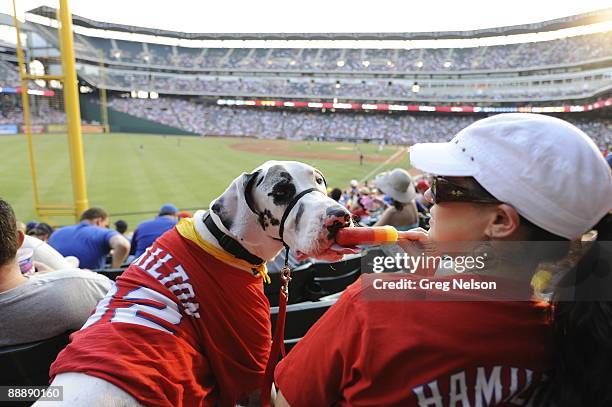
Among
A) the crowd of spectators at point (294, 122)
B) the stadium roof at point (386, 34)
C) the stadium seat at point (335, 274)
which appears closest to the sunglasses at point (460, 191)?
the stadium seat at point (335, 274)

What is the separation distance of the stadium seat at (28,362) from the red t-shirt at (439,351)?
70.4 inches

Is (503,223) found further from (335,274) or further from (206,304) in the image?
(335,274)

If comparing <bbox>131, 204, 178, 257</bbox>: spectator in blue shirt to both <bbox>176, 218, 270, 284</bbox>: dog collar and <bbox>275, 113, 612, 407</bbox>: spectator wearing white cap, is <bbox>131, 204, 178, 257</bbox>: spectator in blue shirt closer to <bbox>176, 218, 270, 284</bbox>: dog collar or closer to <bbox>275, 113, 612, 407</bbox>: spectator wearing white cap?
<bbox>176, 218, 270, 284</bbox>: dog collar

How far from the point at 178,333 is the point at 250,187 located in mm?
886

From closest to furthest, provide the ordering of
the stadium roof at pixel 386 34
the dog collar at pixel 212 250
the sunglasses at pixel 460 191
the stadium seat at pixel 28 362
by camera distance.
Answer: the sunglasses at pixel 460 191 < the stadium seat at pixel 28 362 < the dog collar at pixel 212 250 < the stadium roof at pixel 386 34

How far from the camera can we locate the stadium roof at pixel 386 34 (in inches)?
1905

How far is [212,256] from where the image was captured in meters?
2.15

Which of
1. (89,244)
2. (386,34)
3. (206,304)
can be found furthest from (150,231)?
(386,34)

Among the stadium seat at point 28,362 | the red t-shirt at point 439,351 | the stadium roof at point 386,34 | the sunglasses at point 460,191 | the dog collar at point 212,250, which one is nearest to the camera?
the red t-shirt at point 439,351

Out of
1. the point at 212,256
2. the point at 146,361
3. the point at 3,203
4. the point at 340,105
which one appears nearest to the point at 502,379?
the point at 146,361

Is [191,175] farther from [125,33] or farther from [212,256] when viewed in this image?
[125,33]

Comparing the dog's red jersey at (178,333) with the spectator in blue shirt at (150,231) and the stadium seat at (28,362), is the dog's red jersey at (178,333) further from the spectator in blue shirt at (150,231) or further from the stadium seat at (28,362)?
the spectator in blue shirt at (150,231)

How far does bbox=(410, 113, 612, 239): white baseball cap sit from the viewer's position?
94cm

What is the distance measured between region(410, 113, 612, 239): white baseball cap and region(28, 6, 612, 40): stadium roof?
57933mm
